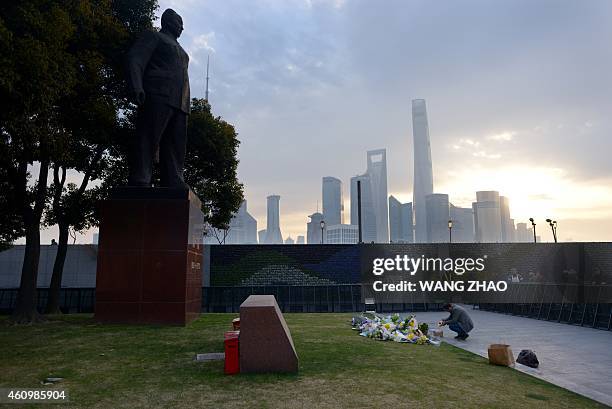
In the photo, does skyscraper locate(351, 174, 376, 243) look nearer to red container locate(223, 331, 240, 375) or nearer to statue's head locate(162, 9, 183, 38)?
statue's head locate(162, 9, 183, 38)

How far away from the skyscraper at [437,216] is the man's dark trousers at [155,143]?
115m

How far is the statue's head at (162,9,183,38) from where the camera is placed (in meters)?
12.8

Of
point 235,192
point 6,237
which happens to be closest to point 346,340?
point 235,192

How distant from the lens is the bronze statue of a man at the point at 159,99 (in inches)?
472

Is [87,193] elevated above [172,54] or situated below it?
below

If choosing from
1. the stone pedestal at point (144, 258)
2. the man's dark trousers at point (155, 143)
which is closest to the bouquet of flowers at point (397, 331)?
the stone pedestal at point (144, 258)

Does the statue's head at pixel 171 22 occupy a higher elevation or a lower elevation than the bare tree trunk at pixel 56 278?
higher

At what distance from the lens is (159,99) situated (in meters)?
12.1

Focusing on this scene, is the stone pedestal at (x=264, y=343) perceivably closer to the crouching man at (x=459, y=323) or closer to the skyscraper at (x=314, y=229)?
the crouching man at (x=459, y=323)

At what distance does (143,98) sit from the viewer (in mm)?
11516

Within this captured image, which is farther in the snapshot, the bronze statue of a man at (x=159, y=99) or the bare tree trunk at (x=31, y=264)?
the bare tree trunk at (x=31, y=264)

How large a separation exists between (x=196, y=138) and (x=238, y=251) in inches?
447

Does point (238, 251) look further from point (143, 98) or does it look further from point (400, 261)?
point (143, 98)

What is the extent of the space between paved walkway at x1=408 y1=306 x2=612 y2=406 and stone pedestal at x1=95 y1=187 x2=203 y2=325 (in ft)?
24.7
